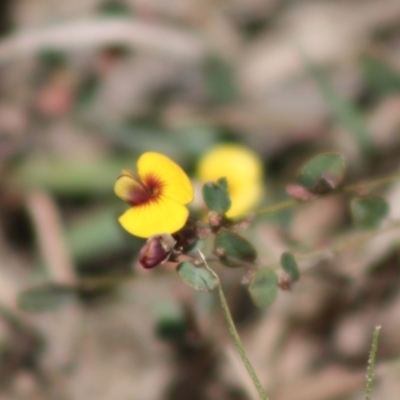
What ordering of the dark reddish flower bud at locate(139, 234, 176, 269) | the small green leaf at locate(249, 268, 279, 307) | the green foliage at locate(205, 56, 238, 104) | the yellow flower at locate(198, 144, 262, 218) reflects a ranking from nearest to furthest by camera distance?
1. the dark reddish flower bud at locate(139, 234, 176, 269)
2. the small green leaf at locate(249, 268, 279, 307)
3. the yellow flower at locate(198, 144, 262, 218)
4. the green foliage at locate(205, 56, 238, 104)

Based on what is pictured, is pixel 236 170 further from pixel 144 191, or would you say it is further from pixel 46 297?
pixel 144 191

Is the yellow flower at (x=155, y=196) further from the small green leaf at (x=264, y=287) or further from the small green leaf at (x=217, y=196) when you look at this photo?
the small green leaf at (x=264, y=287)

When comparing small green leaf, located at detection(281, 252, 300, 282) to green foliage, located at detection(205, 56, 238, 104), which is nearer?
small green leaf, located at detection(281, 252, 300, 282)

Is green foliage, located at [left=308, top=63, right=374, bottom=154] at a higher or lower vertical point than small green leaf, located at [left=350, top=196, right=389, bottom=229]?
higher

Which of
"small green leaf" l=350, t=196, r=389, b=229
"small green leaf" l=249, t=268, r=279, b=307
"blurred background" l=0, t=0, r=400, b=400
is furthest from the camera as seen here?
"blurred background" l=0, t=0, r=400, b=400

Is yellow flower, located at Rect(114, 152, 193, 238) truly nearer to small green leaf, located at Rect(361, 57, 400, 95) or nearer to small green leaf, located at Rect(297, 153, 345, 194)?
small green leaf, located at Rect(297, 153, 345, 194)

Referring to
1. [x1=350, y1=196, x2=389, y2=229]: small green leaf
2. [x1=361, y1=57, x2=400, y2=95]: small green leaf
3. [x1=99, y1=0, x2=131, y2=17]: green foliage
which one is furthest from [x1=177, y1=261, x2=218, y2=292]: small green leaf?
[x1=99, y1=0, x2=131, y2=17]: green foliage
